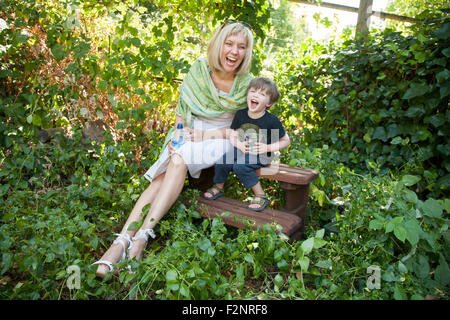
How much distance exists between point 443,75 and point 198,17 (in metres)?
2.16

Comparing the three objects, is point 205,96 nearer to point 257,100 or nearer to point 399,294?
point 257,100

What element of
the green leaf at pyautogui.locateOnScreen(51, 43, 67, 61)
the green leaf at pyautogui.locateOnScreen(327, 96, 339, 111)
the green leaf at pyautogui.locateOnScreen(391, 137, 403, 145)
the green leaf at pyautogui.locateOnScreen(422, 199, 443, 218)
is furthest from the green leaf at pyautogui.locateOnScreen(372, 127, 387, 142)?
the green leaf at pyautogui.locateOnScreen(51, 43, 67, 61)

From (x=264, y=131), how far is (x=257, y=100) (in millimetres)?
217

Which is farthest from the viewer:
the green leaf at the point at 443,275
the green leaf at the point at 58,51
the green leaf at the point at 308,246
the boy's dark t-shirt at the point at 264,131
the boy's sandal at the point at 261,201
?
the green leaf at the point at 58,51

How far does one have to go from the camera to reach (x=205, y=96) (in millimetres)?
2398

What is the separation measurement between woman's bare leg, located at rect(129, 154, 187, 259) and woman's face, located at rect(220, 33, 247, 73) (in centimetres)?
74

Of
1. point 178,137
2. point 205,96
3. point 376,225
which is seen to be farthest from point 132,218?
point 376,225

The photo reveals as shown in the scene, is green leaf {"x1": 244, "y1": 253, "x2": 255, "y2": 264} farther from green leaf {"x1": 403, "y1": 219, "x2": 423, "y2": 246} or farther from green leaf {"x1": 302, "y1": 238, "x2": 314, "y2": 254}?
green leaf {"x1": 403, "y1": 219, "x2": 423, "y2": 246}

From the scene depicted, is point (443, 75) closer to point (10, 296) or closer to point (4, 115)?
point (10, 296)

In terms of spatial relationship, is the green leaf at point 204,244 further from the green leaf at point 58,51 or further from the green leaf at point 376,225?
the green leaf at point 58,51

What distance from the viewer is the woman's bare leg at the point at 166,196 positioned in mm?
1901

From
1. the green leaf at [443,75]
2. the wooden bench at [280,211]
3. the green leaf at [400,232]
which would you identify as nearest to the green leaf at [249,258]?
the wooden bench at [280,211]

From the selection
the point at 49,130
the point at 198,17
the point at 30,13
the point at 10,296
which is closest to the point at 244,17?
the point at 198,17

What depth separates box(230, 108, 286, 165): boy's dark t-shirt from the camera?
7.22ft
